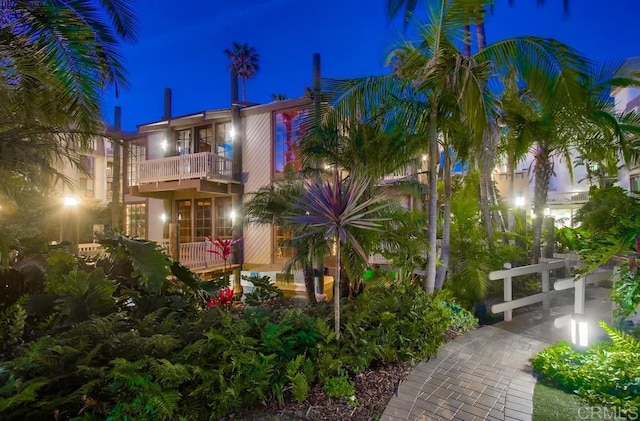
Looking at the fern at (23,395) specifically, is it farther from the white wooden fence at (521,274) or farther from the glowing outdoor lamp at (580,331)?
the white wooden fence at (521,274)

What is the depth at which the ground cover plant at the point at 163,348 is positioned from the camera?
2917 mm

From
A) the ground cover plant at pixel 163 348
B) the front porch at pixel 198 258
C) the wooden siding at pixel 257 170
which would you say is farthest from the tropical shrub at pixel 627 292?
the wooden siding at pixel 257 170

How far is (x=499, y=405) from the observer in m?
3.89

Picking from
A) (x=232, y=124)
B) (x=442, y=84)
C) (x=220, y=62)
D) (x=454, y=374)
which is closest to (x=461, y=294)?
(x=454, y=374)

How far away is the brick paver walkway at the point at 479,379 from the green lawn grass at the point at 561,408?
9 cm

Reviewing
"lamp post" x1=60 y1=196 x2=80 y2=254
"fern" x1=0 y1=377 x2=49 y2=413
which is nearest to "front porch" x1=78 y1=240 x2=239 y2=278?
"lamp post" x1=60 y1=196 x2=80 y2=254

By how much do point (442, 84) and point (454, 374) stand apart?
477cm

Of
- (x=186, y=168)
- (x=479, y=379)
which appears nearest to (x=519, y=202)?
(x=479, y=379)

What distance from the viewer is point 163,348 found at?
3.45 metres

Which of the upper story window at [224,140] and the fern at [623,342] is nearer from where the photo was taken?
the fern at [623,342]

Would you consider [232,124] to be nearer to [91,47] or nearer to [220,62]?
[91,47]

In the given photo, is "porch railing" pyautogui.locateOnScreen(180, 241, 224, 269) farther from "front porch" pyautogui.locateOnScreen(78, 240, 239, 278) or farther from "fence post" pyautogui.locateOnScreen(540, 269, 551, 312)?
"fence post" pyautogui.locateOnScreen(540, 269, 551, 312)

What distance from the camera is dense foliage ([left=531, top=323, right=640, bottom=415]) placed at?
12.5ft

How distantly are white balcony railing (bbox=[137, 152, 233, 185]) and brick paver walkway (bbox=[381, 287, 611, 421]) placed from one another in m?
10.1
